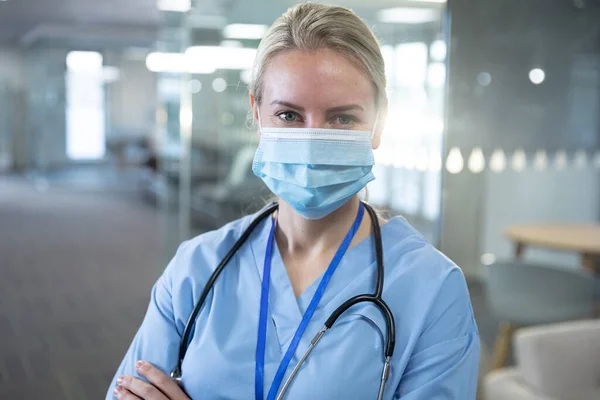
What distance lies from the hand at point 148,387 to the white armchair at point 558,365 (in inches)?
52.9

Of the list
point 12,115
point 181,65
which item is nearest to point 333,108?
point 181,65

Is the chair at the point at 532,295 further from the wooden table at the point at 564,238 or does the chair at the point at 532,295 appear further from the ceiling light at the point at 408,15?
the ceiling light at the point at 408,15

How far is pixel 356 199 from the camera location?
126cm

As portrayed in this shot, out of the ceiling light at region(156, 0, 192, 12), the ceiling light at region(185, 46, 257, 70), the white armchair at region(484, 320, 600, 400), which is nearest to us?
the white armchair at region(484, 320, 600, 400)

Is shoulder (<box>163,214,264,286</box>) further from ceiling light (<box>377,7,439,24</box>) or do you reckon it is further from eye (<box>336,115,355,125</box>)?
ceiling light (<box>377,7,439,24</box>)

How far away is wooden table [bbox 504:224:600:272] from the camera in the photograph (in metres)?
3.03

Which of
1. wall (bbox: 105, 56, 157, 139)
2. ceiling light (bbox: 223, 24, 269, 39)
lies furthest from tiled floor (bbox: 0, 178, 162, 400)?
wall (bbox: 105, 56, 157, 139)

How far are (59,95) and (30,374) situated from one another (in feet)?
29.1

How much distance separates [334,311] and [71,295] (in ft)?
12.0

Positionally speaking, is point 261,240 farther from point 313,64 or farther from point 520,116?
point 520,116

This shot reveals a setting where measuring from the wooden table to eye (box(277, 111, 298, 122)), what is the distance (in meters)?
2.25

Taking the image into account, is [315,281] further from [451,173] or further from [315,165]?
[451,173]

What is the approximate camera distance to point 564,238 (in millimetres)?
3113

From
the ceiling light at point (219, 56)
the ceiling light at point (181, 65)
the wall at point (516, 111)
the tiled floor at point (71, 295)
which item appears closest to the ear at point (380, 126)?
the ceiling light at point (219, 56)
